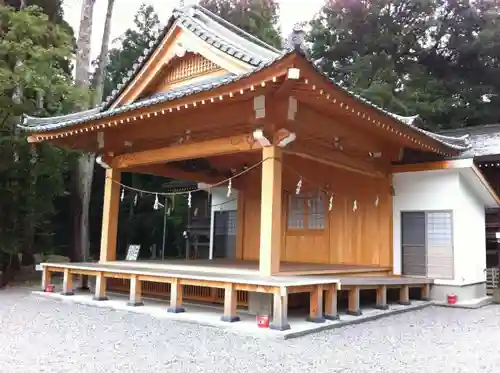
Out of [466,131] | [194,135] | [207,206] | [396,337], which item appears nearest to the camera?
[396,337]

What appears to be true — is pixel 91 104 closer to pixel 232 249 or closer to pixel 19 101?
pixel 19 101

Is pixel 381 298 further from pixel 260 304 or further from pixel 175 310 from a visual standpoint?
pixel 175 310

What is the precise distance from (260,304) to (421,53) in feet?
55.4

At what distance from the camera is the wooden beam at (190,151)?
6.44 metres

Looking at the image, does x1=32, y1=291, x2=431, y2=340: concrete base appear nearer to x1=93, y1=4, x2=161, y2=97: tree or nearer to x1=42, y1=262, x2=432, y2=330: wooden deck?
x1=42, y1=262, x2=432, y2=330: wooden deck

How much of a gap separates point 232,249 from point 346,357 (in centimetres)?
653

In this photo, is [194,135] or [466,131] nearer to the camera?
[194,135]

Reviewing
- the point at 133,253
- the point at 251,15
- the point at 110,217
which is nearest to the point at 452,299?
the point at 133,253

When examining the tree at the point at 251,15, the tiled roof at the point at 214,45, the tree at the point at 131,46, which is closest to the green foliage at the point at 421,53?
the tree at the point at 251,15

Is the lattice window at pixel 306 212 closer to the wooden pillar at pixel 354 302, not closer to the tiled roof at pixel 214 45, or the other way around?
the tiled roof at pixel 214 45

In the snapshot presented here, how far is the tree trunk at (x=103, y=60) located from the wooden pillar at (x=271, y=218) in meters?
8.79

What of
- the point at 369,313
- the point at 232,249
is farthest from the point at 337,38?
the point at 369,313

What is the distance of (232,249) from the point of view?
35.0ft

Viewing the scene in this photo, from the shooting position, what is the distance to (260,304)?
6.02m
